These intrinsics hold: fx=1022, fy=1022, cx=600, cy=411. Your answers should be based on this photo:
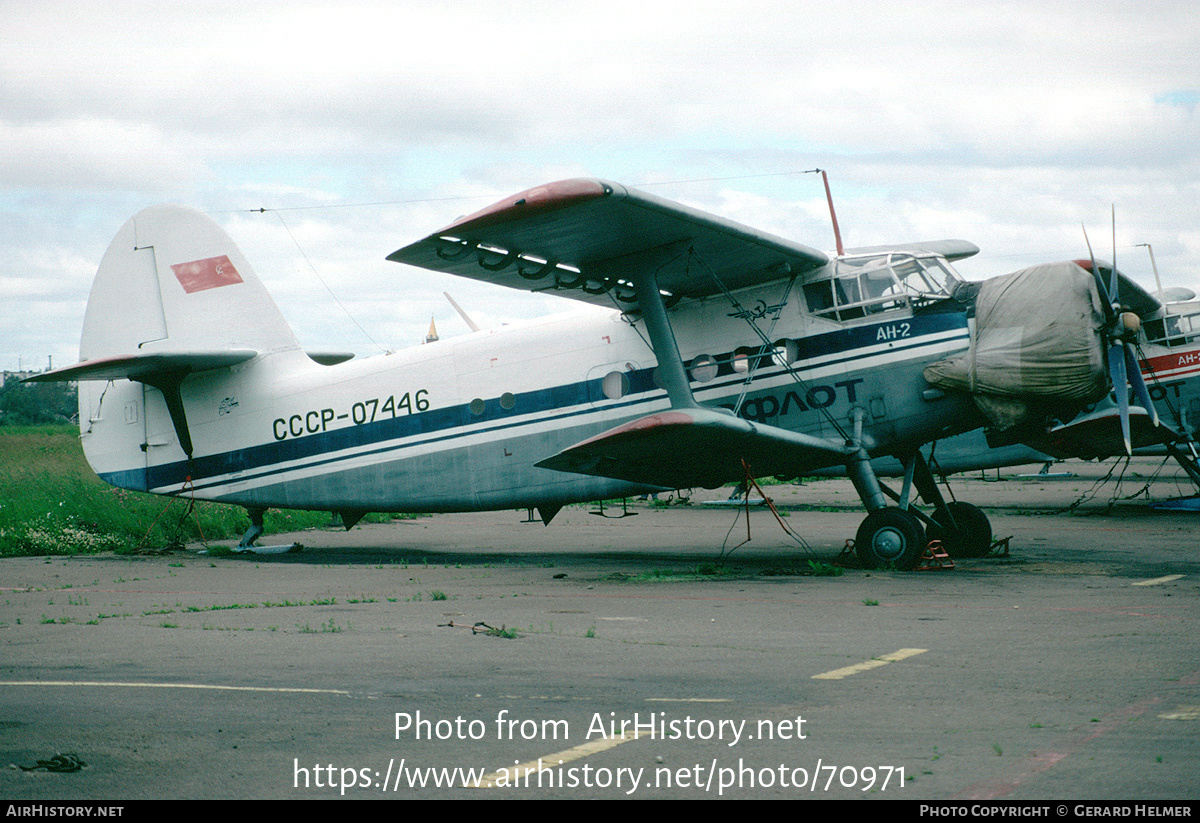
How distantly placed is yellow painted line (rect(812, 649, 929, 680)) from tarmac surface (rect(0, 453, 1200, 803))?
0.12 feet

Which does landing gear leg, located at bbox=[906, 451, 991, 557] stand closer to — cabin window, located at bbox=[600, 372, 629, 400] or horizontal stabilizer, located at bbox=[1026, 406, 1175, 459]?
horizontal stabilizer, located at bbox=[1026, 406, 1175, 459]

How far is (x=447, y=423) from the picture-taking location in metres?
14.7

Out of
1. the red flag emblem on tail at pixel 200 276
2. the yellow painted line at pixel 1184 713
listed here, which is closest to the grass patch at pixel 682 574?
the yellow painted line at pixel 1184 713

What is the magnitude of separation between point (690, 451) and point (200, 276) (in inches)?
357

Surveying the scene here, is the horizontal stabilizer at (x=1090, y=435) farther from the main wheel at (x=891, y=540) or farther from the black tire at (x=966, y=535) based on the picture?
the main wheel at (x=891, y=540)

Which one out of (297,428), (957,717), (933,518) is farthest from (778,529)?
(957,717)

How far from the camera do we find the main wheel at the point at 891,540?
11.9 meters

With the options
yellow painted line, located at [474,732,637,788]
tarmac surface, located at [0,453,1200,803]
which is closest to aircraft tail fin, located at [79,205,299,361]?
tarmac surface, located at [0,453,1200,803]

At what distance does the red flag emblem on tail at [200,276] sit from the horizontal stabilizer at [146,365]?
124 cm

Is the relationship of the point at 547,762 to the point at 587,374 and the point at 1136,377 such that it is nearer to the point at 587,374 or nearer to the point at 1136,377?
the point at 587,374

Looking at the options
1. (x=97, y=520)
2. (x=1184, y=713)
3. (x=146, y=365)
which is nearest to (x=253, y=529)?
(x=146, y=365)

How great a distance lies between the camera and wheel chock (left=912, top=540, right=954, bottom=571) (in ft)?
39.2
